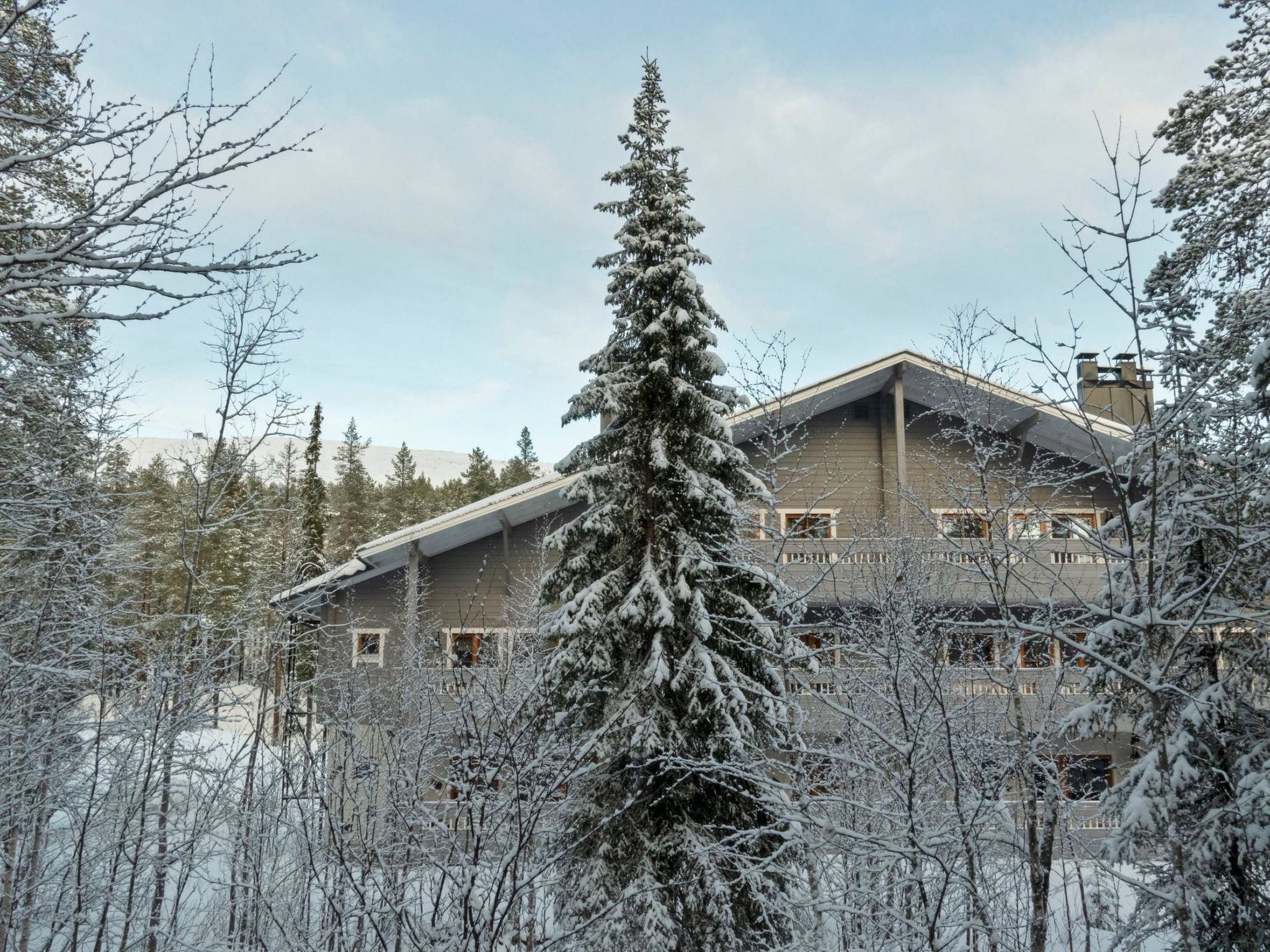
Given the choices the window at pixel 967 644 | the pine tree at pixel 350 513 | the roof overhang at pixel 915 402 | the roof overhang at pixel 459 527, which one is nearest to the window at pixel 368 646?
the roof overhang at pixel 459 527

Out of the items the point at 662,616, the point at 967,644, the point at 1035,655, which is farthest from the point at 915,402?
the point at 662,616

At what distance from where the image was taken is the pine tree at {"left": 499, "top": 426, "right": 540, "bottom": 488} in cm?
6178

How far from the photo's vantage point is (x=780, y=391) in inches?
480

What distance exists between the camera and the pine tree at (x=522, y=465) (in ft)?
203

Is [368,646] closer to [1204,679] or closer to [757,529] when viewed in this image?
[757,529]

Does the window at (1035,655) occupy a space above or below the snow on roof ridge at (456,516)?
below

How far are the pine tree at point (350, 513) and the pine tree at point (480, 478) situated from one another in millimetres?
6338

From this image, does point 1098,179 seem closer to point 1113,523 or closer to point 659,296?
point 1113,523

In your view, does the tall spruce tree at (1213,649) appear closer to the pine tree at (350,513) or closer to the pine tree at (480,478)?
the pine tree at (350,513)

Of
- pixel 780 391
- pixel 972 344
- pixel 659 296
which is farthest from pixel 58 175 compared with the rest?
pixel 972 344

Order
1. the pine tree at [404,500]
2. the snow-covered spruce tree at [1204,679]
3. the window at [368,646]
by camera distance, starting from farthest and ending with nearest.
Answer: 1. the pine tree at [404,500]
2. the window at [368,646]
3. the snow-covered spruce tree at [1204,679]

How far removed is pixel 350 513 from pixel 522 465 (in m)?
15.3

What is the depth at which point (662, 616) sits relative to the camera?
1193 centimetres

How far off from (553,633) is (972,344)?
6.84 m
